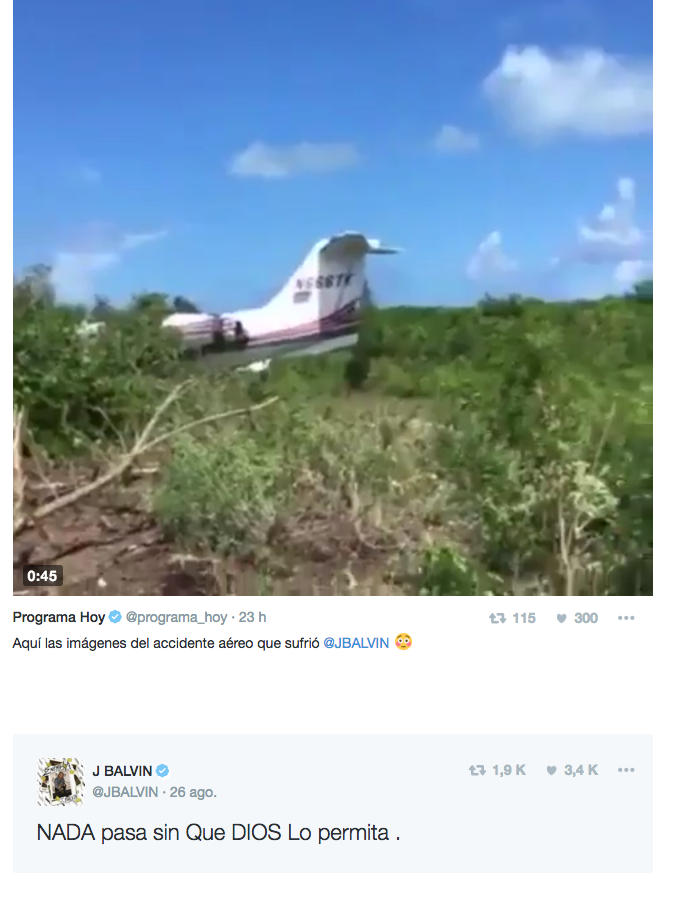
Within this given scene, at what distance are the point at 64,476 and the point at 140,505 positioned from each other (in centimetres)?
9

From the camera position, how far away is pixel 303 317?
1103 mm
